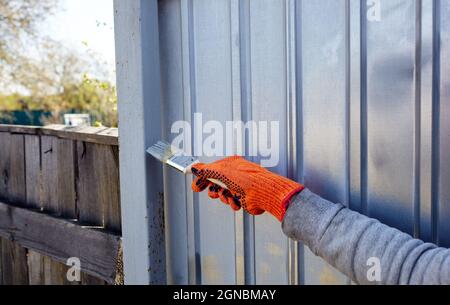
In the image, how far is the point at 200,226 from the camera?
182 cm

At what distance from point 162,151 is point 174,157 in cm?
9

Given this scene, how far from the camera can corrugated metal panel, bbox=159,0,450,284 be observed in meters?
1.28

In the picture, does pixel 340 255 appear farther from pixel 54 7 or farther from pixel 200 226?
pixel 54 7

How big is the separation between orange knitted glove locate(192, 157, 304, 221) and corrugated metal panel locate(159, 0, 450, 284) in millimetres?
177

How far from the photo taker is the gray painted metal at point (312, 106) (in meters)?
1.28

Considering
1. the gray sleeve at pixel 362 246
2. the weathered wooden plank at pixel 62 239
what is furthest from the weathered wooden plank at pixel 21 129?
the gray sleeve at pixel 362 246

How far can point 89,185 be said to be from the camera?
256 cm

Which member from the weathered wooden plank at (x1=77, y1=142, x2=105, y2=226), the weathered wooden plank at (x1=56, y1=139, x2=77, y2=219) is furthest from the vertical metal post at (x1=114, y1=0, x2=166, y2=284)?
the weathered wooden plank at (x1=56, y1=139, x2=77, y2=219)

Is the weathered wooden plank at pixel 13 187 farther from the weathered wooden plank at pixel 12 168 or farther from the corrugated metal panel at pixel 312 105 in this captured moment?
the corrugated metal panel at pixel 312 105

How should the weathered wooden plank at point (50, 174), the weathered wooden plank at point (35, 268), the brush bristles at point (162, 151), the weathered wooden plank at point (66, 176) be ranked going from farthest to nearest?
the weathered wooden plank at point (35, 268) < the weathered wooden plank at point (50, 174) < the weathered wooden plank at point (66, 176) < the brush bristles at point (162, 151)

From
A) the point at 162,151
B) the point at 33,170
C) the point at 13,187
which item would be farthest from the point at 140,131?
the point at 13,187

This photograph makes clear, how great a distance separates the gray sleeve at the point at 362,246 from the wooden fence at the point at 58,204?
127 centimetres

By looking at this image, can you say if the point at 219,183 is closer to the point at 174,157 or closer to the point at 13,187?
the point at 174,157
